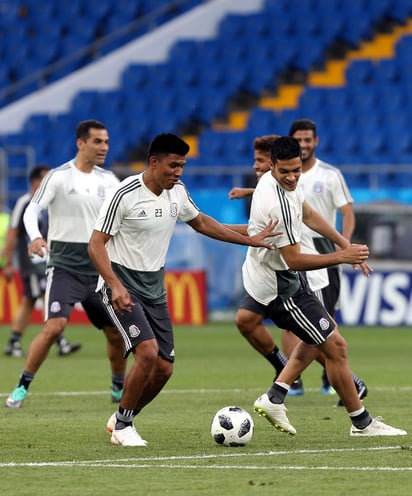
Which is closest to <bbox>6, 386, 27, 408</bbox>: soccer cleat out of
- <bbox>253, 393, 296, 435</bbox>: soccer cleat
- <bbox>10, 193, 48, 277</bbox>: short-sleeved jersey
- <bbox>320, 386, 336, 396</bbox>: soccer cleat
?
<bbox>253, 393, 296, 435</bbox>: soccer cleat

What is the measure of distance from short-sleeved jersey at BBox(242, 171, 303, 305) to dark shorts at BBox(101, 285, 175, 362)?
0.97 meters

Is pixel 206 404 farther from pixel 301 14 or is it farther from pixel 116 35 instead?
pixel 116 35

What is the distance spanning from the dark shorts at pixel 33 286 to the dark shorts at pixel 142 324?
9.40 m

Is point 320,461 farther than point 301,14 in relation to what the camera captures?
No

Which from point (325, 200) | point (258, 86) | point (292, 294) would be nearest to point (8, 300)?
point (258, 86)

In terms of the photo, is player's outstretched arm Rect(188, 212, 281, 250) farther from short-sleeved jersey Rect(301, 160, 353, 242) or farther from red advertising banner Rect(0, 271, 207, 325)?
red advertising banner Rect(0, 271, 207, 325)

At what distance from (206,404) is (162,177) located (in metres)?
3.60

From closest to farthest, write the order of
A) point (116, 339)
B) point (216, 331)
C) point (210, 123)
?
point (116, 339) < point (216, 331) < point (210, 123)

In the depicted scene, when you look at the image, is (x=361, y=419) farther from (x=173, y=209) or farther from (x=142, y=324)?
(x=173, y=209)

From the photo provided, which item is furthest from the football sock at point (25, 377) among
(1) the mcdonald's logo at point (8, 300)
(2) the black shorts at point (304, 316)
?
(1) the mcdonald's logo at point (8, 300)

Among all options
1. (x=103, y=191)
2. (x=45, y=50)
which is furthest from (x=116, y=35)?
(x=103, y=191)

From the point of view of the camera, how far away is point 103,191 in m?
12.8

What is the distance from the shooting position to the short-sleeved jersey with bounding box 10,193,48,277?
18812 mm

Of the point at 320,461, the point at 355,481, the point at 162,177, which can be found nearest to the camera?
the point at 355,481
